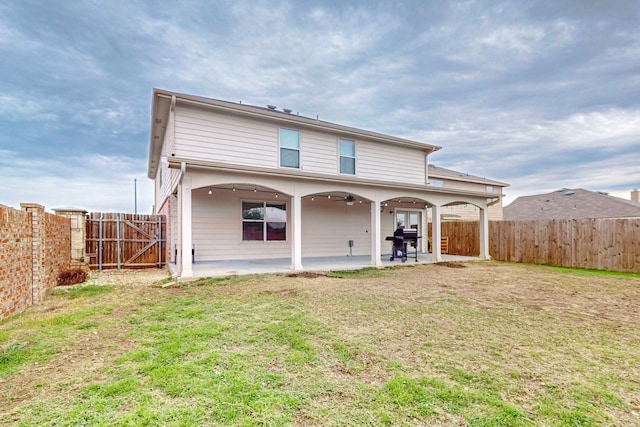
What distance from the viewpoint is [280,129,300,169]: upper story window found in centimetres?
1080

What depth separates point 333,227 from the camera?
13.0 m

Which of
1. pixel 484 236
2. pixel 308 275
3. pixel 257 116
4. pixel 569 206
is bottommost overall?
pixel 308 275

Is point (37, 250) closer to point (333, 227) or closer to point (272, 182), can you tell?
point (272, 182)

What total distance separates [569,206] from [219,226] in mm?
23288

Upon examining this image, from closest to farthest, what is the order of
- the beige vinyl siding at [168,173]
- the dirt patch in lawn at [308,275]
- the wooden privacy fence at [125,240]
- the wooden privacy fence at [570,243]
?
the dirt patch in lawn at [308,275]
the beige vinyl siding at [168,173]
the wooden privacy fence at [570,243]
the wooden privacy fence at [125,240]

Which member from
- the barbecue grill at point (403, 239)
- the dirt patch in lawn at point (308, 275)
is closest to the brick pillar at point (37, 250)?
the dirt patch in lawn at point (308, 275)

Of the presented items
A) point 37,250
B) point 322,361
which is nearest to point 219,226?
point 37,250

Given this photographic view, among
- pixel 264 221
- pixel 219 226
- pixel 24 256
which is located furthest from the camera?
pixel 264 221

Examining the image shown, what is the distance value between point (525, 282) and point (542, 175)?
20.2 metres

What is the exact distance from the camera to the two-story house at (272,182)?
8.71 metres

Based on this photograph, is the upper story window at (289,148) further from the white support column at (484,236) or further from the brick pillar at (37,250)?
the white support column at (484,236)

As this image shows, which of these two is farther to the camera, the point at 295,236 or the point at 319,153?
the point at 319,153

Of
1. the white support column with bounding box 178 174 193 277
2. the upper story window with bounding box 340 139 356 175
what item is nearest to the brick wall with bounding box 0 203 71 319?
the white support column with bounding box 178 174 193 277

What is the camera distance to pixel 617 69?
415 inches
